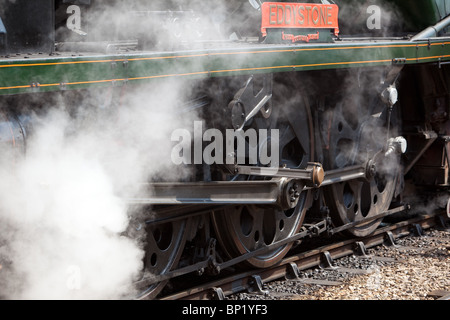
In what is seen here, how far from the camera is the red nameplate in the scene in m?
5.75

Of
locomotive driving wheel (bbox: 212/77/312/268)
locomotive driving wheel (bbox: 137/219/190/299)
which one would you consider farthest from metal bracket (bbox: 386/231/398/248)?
locomotive driving wheel (bbox: 137/219/190/299)

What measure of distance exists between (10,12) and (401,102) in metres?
4.91

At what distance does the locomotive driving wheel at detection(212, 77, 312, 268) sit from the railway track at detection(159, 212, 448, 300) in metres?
0.12

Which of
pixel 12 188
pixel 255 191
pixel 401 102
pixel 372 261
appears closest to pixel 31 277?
pixel 12 188

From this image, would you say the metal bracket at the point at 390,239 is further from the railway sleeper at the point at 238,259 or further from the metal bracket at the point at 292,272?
the metal bracket at the point at 292,272

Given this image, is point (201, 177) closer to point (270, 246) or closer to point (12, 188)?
point (270, 246)

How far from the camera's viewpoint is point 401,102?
8.22 m

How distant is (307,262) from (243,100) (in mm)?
1983

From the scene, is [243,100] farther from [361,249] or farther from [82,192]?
[361,249]

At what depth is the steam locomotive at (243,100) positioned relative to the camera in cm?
439

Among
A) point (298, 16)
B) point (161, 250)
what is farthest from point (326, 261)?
A: point (298, 16)

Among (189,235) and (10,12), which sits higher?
(10,12)

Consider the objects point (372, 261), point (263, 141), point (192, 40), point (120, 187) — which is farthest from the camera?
point (372, 261)

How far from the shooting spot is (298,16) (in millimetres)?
5980
